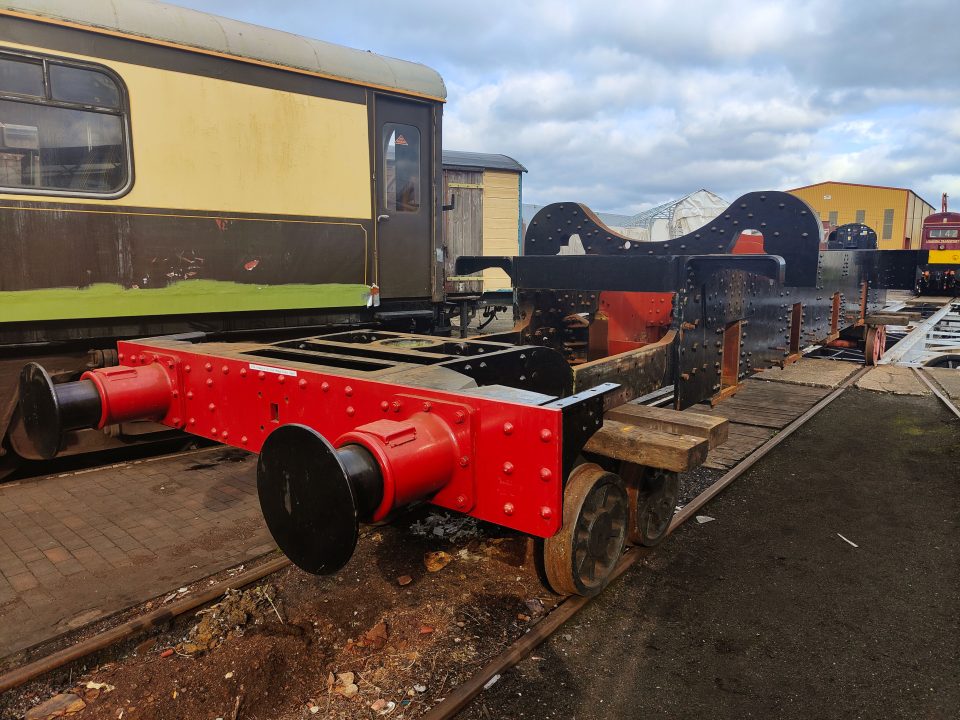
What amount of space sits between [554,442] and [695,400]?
245 cm

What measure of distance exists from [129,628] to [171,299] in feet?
8.39

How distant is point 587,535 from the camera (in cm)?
235

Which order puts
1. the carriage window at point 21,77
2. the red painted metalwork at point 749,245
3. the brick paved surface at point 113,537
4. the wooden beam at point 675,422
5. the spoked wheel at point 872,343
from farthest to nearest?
the spoked wheel at point 872,343
the red painted metalwork at point 749,245
the carriage window at point 21,77
the brick paved surface at point 113,537
the wooden beam at point 675,422

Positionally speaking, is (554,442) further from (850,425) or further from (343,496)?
(850,425)

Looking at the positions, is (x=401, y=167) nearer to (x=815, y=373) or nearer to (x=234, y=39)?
(x=234, y=39)

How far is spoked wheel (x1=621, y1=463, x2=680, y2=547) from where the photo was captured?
281cm

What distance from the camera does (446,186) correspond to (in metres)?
15.1

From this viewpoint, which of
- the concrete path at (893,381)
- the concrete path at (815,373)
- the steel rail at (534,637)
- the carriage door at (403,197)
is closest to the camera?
the steel rail at (534,637)

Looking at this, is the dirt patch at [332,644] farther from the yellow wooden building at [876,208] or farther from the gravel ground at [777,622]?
the yellow wooden building at [876,208]

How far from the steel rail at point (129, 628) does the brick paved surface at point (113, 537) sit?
7.2 inches

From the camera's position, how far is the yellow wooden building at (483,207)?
1533 centimetres

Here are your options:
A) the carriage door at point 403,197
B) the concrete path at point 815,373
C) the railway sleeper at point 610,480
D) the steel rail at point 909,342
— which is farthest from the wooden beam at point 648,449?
the steel rail at point 909,342

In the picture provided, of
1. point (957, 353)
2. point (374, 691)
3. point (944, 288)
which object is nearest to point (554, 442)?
point (374, 691)

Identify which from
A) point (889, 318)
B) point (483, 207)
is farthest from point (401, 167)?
point (483, 207)
